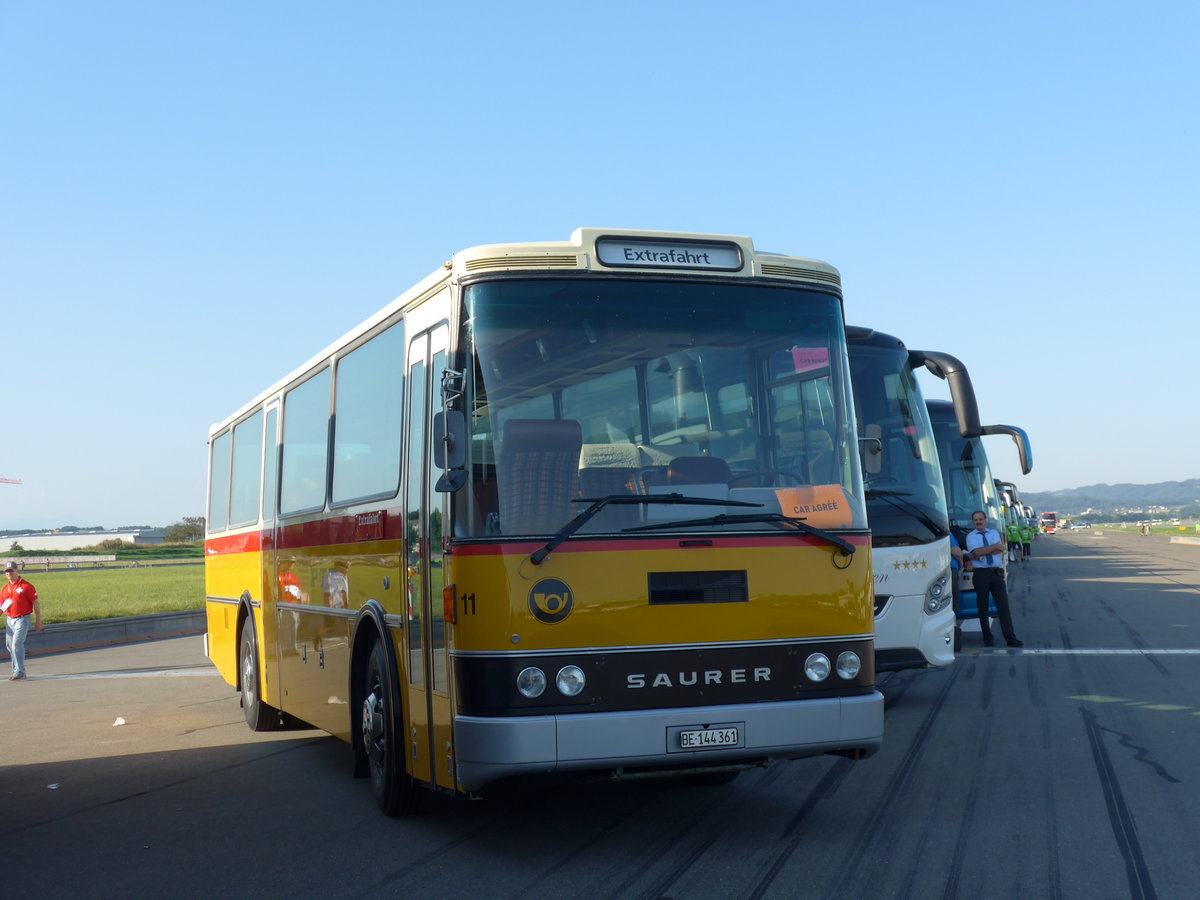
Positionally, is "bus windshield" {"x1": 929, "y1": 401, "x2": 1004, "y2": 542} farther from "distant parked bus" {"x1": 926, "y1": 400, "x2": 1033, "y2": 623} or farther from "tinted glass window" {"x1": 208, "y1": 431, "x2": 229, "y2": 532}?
"tinted glass window" {"x1": 208, "y1": 431, "x2": 229, "y2": 532}

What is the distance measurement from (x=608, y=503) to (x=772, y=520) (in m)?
0.89

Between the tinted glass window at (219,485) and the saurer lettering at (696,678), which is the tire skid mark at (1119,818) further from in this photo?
the tinted glass window at (219,485)

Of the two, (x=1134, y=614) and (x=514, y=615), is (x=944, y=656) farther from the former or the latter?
(x=1134, y=614)

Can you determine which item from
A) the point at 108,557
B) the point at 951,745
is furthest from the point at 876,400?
the point at 108,557

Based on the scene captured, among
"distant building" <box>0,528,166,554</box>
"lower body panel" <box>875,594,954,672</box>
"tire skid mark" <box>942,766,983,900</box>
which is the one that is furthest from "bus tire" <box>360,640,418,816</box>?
"distant building" <box>0,528,166,554</box>

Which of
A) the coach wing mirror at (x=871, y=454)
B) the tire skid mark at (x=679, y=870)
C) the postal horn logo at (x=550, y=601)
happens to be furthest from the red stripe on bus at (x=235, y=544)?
the tire skid mark at (x=679, y=870)

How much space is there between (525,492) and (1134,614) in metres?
18.6

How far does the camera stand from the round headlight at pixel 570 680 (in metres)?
6.39

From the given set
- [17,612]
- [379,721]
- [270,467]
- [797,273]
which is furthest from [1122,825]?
[17,612]

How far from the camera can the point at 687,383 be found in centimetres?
698

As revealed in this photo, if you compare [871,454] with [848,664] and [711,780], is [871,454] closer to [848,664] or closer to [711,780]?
[848,664]

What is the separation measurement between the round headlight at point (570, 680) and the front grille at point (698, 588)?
0.52 metres

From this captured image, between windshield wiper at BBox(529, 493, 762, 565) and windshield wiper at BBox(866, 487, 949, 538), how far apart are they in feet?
18.9

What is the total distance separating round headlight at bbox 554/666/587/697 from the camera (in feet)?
21.0
